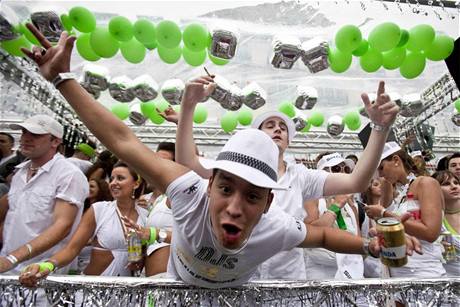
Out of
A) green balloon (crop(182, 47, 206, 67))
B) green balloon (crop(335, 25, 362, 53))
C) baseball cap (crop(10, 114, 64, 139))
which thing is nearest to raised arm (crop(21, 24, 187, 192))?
baseball cap (crop(10, 114, 64, 139))

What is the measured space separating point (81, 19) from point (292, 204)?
3.28 m

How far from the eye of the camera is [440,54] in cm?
446

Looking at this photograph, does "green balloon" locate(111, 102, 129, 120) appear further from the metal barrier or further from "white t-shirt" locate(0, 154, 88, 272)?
the metal barrier

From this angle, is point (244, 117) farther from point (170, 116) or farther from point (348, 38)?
point (170, 116)

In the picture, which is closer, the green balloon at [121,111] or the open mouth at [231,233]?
the open mouth at [231,233]

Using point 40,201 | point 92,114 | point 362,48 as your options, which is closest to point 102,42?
point 40,201

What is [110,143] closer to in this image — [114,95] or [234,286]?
[234,286]

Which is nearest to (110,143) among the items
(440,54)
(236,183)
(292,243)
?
(236,183)

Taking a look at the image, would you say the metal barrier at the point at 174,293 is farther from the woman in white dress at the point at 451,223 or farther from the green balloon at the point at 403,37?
the green balloon at the point at 403,37

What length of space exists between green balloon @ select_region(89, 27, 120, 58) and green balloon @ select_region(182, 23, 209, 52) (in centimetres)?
81

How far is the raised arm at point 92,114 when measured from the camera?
1389 mm

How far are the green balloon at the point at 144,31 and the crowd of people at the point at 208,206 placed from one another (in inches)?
58.0

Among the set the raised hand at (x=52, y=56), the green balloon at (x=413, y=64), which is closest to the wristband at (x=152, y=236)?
the raised hand at (x=52, y=56)

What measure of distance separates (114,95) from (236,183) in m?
5.26
